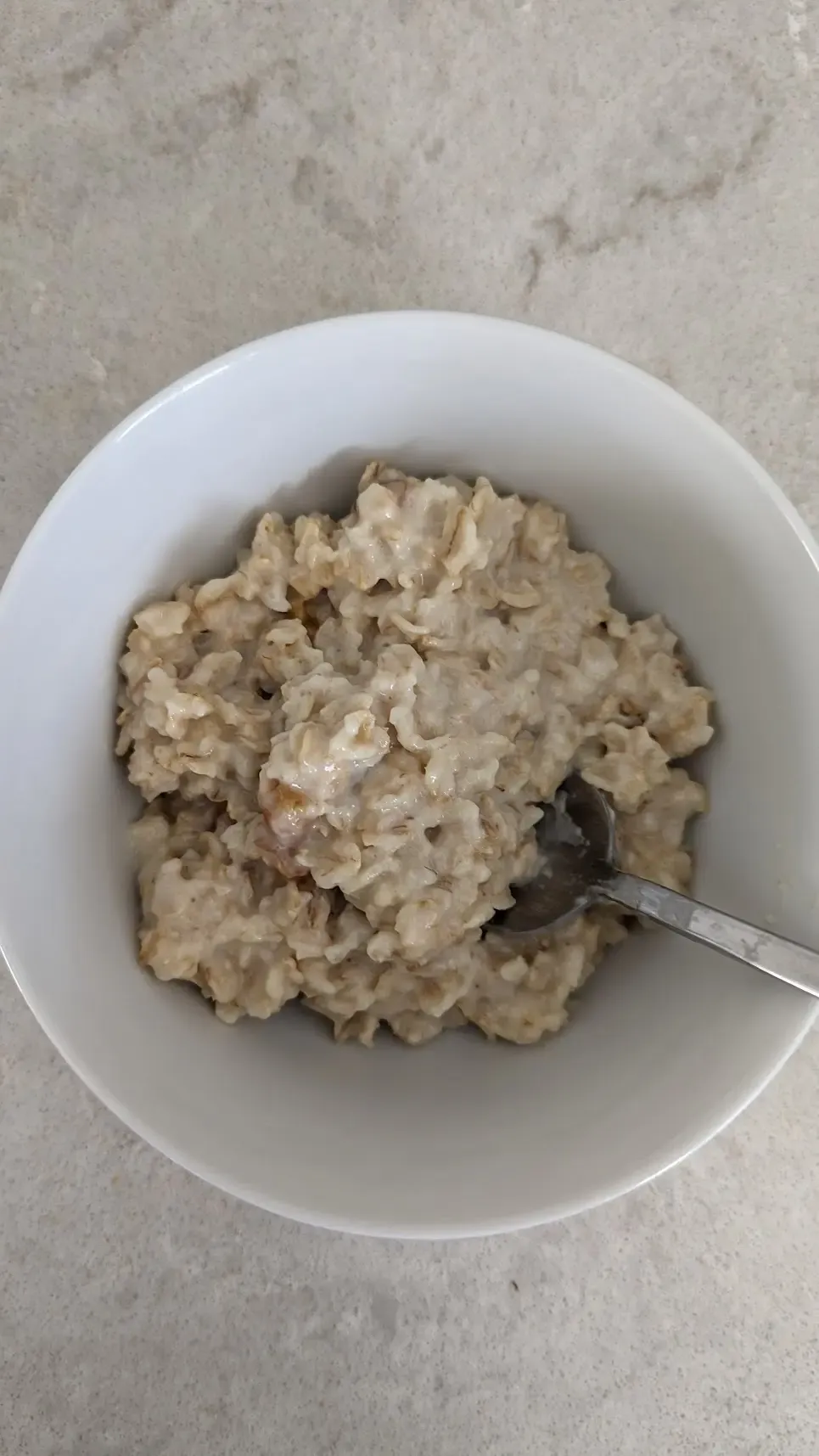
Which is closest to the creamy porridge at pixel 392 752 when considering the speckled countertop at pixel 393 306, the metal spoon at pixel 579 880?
the metal spoon at pixel 579 880

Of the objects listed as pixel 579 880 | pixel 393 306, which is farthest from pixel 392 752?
pixel 393 306

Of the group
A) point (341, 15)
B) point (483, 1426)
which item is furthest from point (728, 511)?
point (483, 1426)

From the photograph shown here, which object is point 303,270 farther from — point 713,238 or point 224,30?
point 713,238

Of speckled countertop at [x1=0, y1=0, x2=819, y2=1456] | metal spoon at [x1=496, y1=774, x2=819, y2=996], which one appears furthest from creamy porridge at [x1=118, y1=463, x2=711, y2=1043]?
speckled countertop at [x1=0, y1=0, x2=819, y2=1456]

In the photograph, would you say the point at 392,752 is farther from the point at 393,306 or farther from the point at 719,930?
the point at 393,306

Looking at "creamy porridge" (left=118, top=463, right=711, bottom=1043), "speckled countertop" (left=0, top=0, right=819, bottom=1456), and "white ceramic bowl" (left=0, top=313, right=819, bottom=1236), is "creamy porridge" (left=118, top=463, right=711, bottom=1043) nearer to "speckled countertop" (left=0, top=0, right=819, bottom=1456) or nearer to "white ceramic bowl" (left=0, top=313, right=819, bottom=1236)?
"white ceramic bowl" (left=0, top=313, right=819, bottom=1236)
